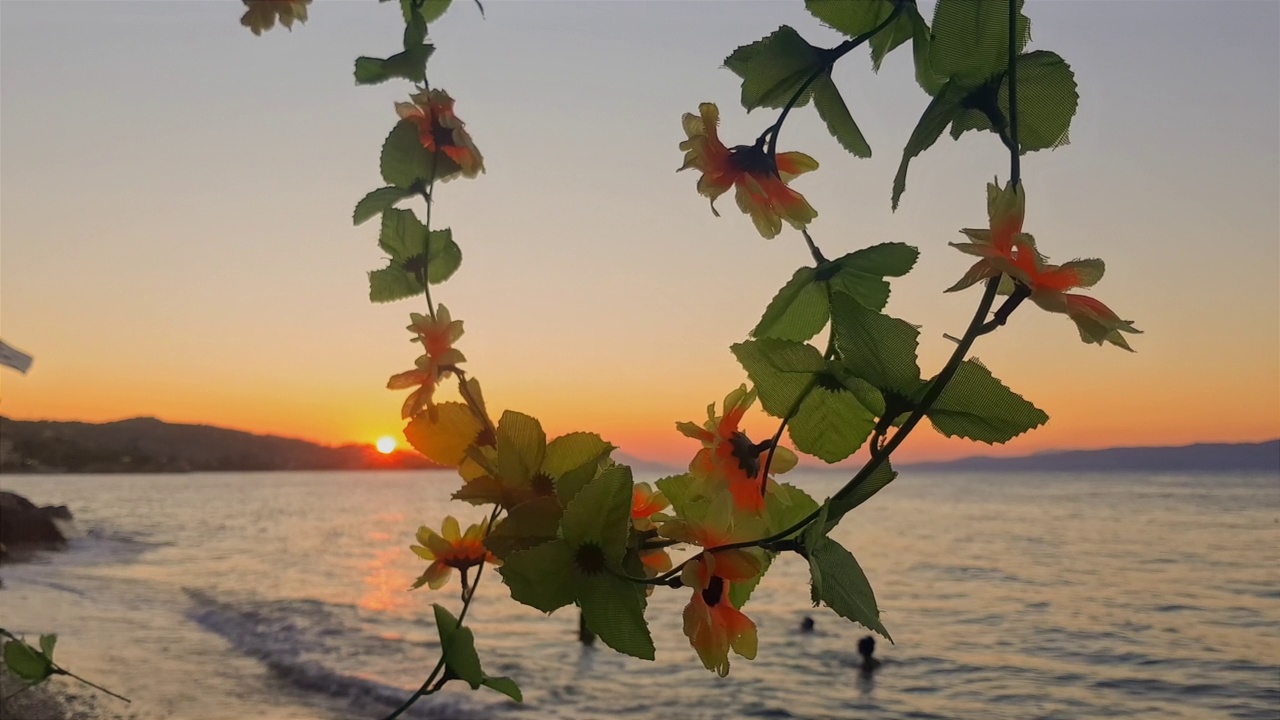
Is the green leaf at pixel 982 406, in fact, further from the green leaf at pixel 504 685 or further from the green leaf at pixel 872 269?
the green leaf at pixel 504 685

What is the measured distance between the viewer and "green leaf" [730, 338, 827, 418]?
0.30 meters

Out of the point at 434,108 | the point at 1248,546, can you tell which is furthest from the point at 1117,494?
the point at 434,108

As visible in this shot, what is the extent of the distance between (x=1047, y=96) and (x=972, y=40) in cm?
3

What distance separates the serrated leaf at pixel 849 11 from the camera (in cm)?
34

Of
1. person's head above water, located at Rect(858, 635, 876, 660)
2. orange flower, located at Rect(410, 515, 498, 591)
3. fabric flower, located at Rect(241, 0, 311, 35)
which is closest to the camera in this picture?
orange flower, located at Rect(410, 515, 498, 591)

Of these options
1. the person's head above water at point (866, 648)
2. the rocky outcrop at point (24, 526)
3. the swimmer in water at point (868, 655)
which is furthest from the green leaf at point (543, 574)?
the rocky outcrop at point (24, 526)

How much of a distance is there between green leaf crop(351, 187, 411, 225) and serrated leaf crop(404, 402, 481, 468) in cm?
17

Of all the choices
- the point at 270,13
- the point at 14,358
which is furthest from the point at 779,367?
the point at 14,358

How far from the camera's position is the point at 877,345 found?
0.91ft

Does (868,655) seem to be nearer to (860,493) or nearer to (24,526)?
(860,493)

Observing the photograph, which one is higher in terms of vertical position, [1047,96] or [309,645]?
[1047,96]

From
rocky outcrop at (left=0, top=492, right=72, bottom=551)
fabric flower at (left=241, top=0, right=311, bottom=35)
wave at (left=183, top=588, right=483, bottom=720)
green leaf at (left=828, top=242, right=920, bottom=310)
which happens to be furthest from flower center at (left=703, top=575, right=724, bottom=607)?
rocky outcrop at (left=0, top=492, right=72, bottom=551)

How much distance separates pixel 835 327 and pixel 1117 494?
179 ft

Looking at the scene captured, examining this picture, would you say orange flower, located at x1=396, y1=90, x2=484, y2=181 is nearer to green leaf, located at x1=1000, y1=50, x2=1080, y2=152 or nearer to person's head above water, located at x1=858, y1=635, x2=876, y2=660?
green leaf, located at x1=1000, y1=50, x2=1080, y2=152
